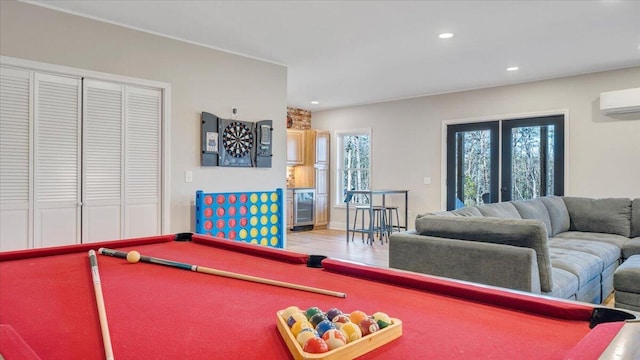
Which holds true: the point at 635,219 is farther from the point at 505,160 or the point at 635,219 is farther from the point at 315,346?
the point at 315,346

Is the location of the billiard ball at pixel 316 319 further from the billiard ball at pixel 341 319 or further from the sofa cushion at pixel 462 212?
the sofa cushion at pixel 462 212

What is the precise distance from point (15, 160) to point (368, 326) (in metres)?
3.46

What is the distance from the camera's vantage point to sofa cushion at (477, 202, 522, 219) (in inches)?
137

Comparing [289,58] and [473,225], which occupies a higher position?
[289,58]

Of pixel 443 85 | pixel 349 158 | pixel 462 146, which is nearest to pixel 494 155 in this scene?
pixel 462 146

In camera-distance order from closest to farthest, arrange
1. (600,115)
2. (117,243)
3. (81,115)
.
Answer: (117,243) < (81,115) < (600,115)

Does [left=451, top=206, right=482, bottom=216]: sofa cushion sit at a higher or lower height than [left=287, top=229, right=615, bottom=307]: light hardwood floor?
higher

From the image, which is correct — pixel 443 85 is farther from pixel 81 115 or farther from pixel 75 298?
pixel 75 298

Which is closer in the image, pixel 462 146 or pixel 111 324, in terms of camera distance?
pixel 111 324

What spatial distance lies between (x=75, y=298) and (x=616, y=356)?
57.6 inches

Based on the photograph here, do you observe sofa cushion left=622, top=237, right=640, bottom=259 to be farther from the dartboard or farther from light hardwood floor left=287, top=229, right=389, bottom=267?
the dartboard

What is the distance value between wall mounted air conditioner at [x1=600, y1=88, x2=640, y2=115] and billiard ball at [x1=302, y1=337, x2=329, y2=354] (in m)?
5.64

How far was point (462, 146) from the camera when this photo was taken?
6586 mm

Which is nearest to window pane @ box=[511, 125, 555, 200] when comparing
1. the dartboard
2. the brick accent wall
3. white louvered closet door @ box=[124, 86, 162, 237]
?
the dartboard
